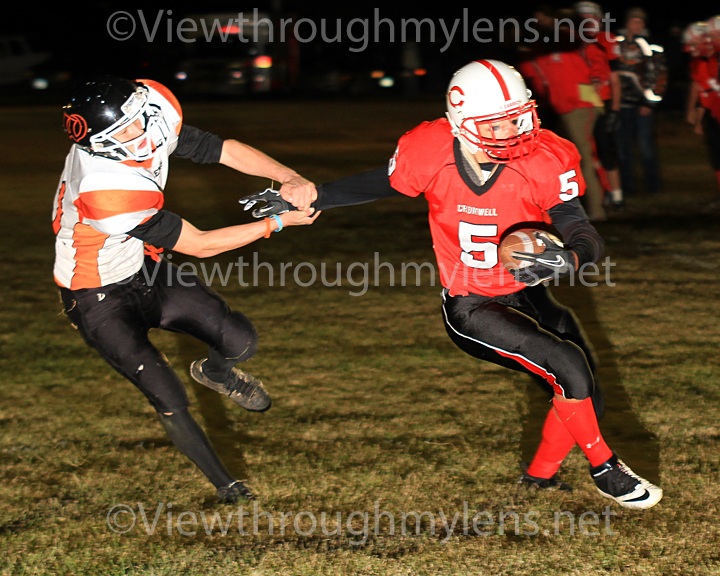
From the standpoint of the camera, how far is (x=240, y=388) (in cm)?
388

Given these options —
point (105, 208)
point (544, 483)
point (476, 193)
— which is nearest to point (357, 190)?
point (476, 193)

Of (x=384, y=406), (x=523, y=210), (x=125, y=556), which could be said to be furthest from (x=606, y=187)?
(x=125, y=556)

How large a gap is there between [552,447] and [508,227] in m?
0.93

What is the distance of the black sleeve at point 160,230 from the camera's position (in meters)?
3.10

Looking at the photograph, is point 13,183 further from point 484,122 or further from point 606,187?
point 484,122

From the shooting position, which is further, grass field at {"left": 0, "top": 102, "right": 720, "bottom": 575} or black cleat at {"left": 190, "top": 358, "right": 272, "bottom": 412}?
black cleat at {"left": 190, "top": 358, "right": 272, "bottom": 412}

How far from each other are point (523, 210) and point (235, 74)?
21.3 m

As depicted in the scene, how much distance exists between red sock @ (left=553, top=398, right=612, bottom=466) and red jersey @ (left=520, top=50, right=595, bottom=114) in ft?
16.1

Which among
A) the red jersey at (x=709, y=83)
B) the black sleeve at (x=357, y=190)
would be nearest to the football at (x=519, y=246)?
the black sleeve at (x=357, y=190)

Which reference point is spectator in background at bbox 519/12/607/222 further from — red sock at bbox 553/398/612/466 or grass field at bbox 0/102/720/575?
red sock at bbox 553/398/612/466

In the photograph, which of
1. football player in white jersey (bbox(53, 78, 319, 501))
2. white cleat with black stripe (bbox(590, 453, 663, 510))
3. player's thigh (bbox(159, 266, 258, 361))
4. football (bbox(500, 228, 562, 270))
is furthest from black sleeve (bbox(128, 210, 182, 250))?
white cleat with black stripe (bbox(590, 453, 663, 510))

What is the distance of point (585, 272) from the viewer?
21.8 ft

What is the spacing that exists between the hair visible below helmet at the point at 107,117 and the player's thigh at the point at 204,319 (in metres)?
0.66

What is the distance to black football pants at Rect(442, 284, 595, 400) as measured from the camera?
3012 millimetres
